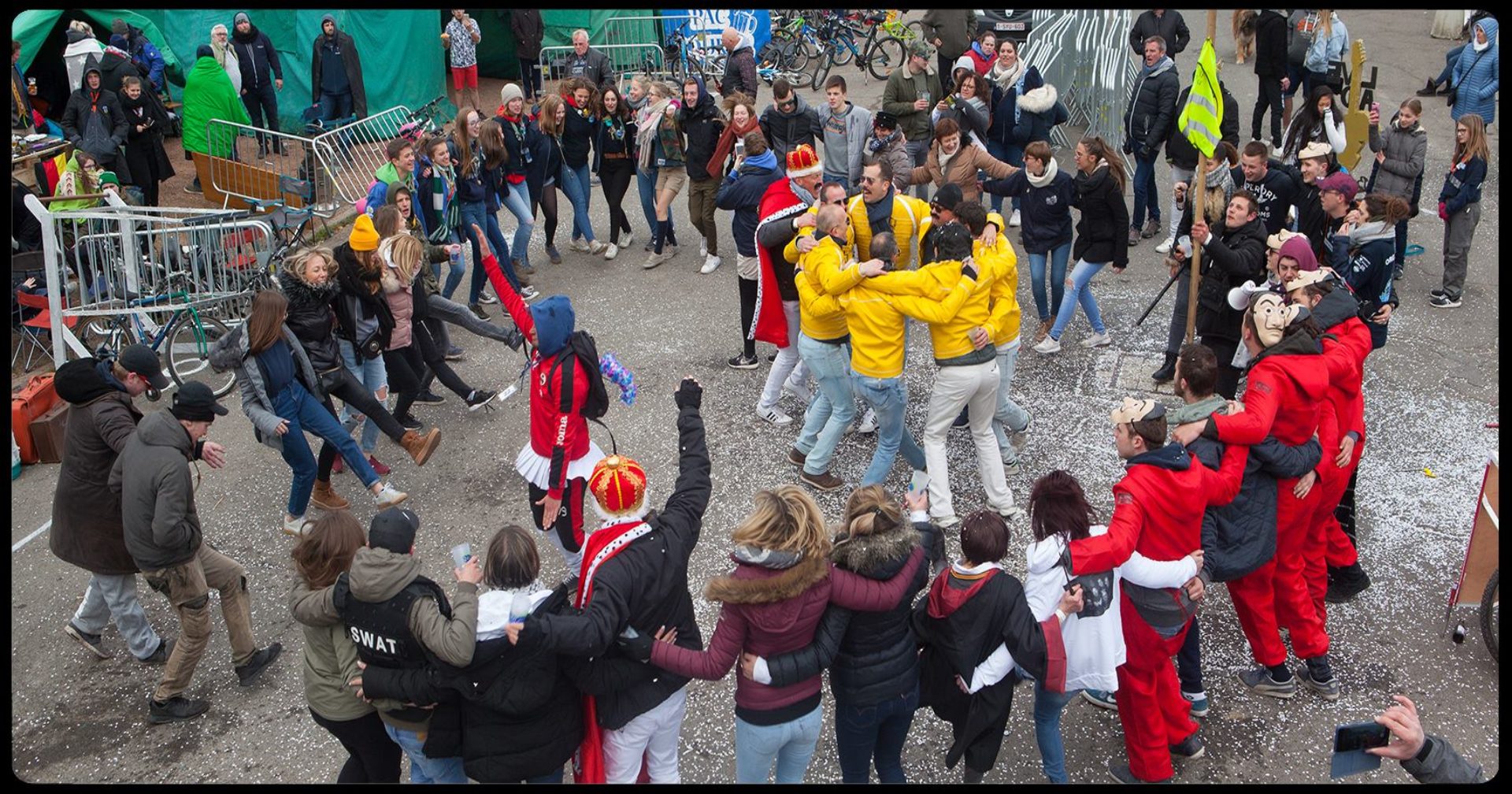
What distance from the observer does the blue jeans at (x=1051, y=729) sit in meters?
4.47

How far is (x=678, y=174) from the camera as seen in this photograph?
34.1ft

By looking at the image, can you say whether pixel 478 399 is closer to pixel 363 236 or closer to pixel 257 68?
pixel 363 236

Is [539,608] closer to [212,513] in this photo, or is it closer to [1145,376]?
[212,513]

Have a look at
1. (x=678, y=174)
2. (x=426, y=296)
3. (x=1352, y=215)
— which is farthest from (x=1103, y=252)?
(x=426, y=296)

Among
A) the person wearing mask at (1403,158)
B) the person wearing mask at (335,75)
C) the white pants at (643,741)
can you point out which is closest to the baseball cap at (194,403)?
the white pants at (643,741)

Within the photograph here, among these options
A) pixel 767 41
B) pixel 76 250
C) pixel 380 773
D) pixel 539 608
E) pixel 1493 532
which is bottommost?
pixel 380 773

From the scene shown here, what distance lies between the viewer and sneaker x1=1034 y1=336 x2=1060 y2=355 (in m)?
8.50

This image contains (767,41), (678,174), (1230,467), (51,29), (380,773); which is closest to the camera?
(380,773)

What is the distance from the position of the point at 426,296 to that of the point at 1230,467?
5182 millimetres

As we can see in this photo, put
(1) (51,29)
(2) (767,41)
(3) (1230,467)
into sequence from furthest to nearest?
(2) (767,41)
(1) (51,29)
(3) (1230,467)

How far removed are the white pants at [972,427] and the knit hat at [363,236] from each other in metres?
3.53

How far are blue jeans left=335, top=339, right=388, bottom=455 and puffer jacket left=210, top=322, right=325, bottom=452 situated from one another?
0.59 metres

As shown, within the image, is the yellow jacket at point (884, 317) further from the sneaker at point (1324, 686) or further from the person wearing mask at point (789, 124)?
the person wearing mask at point (789, 124)

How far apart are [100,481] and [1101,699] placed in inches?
186
